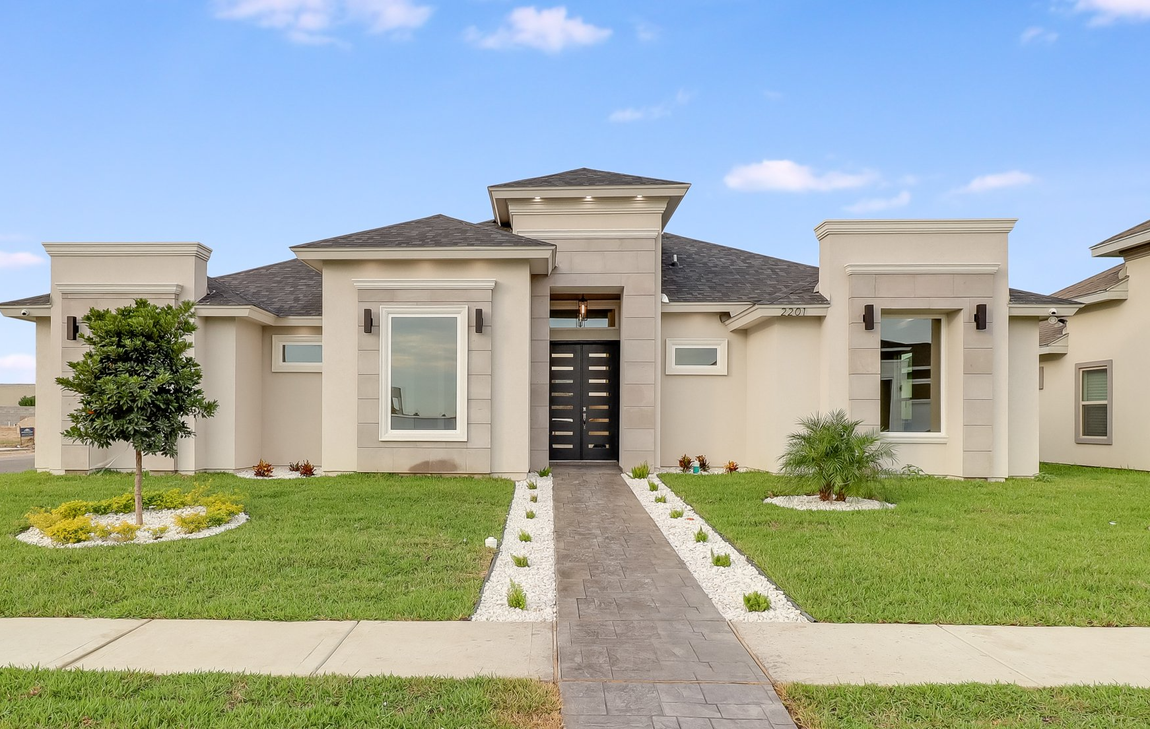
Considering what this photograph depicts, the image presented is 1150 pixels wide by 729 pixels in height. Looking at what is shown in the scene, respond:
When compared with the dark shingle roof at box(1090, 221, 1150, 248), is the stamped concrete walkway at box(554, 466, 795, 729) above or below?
below

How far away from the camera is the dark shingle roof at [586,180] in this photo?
1327cm

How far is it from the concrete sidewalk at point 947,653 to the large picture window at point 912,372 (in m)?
8.35

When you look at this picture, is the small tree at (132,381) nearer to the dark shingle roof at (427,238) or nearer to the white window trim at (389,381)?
the white window trim at (389,381)

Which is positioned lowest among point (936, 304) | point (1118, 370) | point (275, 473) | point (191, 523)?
point (275, 473)

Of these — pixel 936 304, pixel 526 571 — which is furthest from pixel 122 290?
pixel 936 304

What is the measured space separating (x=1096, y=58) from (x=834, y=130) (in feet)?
19.3

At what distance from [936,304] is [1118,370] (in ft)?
20.3

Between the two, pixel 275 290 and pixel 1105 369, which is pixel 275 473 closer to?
pixel 275 290

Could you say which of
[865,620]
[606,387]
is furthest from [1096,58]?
[865,620]

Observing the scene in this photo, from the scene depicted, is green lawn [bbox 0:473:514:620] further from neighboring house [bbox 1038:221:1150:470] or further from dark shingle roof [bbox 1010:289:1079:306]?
neighboring house [bbox 1038:221:1150:470]

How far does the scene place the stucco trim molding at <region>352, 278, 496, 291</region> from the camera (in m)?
12.2

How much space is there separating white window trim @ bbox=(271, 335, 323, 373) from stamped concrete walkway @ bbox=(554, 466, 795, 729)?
8.47m

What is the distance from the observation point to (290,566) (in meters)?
6.18

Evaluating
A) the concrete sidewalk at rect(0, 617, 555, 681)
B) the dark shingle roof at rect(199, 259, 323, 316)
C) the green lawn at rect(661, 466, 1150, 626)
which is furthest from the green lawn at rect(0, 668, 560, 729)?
the dark shingle roof at rect(199, 259, 323, 316)
